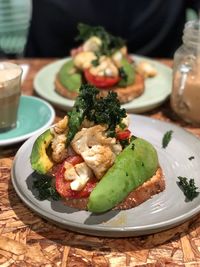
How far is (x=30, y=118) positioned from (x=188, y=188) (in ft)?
2.21

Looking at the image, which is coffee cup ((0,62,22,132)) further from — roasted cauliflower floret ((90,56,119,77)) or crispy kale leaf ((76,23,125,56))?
crispy kale leaf ((76,23,125,56))

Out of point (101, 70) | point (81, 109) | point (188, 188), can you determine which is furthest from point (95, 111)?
point (101, 70)

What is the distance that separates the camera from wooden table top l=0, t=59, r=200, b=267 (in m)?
1.03

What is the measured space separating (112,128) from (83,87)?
13 cm

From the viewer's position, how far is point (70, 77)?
1.81 m

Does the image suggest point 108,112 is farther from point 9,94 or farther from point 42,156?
point 9,94

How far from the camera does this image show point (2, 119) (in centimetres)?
158

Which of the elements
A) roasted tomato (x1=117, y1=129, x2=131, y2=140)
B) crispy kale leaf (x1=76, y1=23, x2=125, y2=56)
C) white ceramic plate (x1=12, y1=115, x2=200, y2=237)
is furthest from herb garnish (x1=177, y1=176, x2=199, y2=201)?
crispy kale leaf (x1=76, y1=23, x2=125, y2=56)

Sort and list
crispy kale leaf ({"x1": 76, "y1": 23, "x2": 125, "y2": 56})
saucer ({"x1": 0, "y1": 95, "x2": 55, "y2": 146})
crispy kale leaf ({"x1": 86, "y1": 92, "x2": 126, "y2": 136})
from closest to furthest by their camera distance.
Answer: crispy kale leaf ({"x1": 86, "y1": 92, "x2": 126, "y2": 136}) → saucer ({"x1": 0, "y1": 95, "x2": 55, "y2": 146}) → crispy kale leaf ({"x1": 76, "y1": 23, "x2": 125, "y2": 56})

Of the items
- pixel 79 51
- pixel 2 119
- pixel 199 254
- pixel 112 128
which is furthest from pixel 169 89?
pixel 199 254

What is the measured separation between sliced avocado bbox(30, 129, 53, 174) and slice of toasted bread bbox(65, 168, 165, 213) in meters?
0.10

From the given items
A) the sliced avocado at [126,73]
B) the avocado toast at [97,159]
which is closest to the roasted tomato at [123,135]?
the avocado toast at [97,159]

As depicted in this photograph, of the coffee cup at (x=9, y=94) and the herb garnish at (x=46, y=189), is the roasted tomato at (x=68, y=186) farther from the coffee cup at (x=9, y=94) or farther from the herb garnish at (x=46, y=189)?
the coffee cup at (x=9, y=94)

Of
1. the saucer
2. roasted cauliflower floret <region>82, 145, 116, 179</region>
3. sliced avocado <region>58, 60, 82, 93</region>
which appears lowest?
the saucer
